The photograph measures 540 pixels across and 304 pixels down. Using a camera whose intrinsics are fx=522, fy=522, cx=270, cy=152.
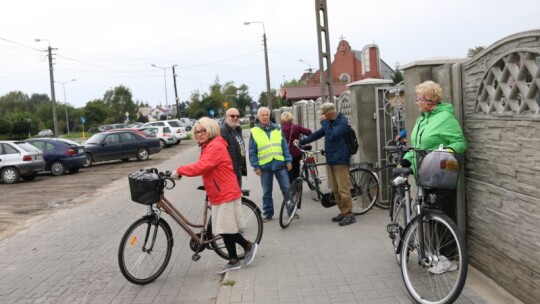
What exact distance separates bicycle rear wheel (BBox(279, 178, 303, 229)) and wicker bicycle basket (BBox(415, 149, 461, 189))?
11.1 ft

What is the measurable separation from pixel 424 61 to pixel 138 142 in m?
20.8

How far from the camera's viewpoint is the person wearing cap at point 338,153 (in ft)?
23.7

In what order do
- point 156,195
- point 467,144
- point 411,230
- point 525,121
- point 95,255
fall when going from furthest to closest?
point 95,255, point 156,195, point 467,144, point 411,230, point 525,121

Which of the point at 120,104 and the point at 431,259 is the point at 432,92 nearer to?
the point at 431,259

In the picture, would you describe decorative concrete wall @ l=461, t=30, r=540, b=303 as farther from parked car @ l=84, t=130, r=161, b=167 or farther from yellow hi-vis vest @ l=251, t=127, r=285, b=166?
parked car @ l=84, t=130, r=161, b=167

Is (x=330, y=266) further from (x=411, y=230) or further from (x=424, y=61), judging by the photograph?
(x=424, y=61)

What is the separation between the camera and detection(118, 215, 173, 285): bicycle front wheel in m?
5.31

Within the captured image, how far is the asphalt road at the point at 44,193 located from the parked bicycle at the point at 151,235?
178 inches

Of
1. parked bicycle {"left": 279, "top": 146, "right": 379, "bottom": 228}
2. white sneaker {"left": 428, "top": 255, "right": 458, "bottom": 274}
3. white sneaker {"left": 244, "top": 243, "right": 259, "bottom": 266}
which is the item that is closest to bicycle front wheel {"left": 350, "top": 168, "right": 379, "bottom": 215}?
parked bicycle {"left": 279, "top": 146, "right": 379, "bottom": 228}

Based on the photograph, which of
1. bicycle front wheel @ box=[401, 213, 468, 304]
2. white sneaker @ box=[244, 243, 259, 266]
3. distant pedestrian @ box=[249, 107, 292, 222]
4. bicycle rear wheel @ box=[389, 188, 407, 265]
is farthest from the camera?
distant pedestrian @ box=[249, 107, 292, 222]

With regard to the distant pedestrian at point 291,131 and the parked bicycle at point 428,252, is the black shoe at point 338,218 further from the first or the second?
the parked bicycle at point 428,252

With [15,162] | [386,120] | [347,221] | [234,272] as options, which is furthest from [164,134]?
[234,272]

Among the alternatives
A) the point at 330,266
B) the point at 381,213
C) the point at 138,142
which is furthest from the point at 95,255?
the point at 138,142

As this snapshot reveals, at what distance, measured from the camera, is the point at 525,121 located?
3740mm
